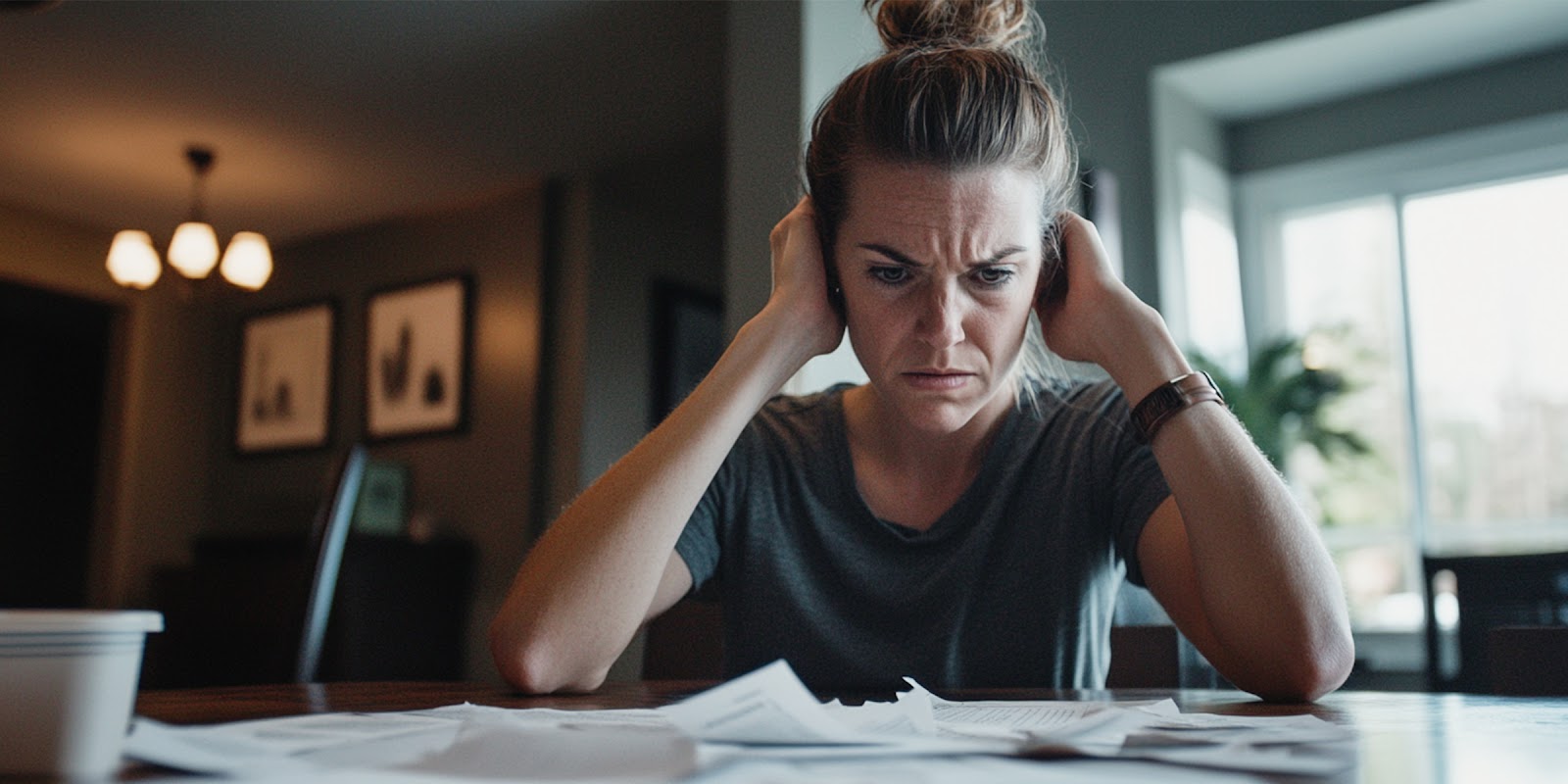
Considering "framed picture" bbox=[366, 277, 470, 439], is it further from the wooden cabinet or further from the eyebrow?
the eyebrow

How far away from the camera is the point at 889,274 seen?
48.5 inches

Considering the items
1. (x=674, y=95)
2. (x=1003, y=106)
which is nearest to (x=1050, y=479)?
(x=1003, y=106)

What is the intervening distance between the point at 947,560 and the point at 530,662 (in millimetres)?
458

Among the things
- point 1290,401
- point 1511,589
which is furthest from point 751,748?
point 1290,401

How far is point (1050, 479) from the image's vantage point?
4.27ft

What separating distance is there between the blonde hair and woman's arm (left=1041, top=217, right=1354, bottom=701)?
7.1 inches

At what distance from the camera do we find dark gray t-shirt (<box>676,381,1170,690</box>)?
1245mm

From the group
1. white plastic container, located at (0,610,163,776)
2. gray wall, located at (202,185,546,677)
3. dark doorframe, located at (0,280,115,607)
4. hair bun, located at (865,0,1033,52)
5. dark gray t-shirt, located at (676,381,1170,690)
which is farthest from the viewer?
dark doorframe, located at (0,280,115,607)

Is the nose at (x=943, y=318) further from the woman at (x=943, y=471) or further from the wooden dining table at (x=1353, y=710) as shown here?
the wooden dining table at (x=1353, y=710)

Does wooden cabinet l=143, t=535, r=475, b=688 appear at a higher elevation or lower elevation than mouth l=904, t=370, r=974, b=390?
lower

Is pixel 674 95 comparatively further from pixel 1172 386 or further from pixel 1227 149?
pixel 1172 386

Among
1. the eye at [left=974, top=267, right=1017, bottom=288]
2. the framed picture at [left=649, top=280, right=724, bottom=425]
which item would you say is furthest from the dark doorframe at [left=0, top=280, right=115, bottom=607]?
the eye at [left=974, top=267, right=1017, bottom=288]

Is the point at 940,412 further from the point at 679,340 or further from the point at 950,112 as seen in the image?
the point at 679,340

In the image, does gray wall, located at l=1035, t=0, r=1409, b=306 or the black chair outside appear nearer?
the black chair outside
